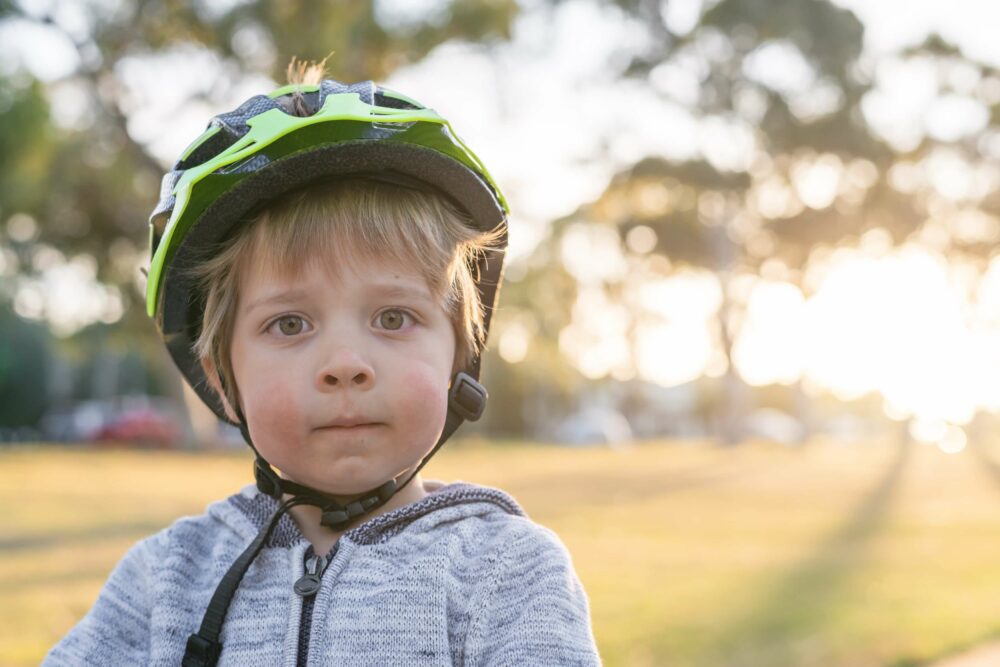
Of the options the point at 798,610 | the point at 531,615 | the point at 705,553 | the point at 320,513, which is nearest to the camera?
the point at 531,615

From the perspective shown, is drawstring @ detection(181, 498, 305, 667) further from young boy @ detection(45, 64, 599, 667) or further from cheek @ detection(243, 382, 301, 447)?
cheek @ detection(243, 382, 301, 447)

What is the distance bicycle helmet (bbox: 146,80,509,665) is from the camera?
6.44 ft

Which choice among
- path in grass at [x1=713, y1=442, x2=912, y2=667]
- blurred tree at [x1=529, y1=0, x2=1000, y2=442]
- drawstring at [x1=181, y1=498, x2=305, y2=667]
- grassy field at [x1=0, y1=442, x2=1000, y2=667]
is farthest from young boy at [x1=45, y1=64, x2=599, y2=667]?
blurred tree at [x1=529, y1=0, x2=1000, y2=442]

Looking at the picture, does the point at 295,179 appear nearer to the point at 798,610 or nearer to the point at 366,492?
the point at 366,492

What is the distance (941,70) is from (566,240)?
40.1 ft

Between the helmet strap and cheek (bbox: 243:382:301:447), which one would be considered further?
the helmet strap

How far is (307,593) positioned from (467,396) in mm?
483

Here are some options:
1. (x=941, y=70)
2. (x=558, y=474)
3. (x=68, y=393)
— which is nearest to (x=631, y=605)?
(x=558, y=474)

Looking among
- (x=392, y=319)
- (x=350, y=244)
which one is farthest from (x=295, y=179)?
(x=392, y=319)

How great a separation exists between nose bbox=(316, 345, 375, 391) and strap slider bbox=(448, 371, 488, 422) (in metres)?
0.30

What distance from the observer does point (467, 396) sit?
2086 mm

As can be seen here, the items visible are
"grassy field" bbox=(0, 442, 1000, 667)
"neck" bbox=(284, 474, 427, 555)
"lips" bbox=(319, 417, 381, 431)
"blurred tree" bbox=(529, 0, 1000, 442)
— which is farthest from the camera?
"blurred tree" bbox=(529, 0, 1000, 442)

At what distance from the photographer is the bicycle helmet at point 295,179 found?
196 centimetres

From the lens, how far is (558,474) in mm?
18812
